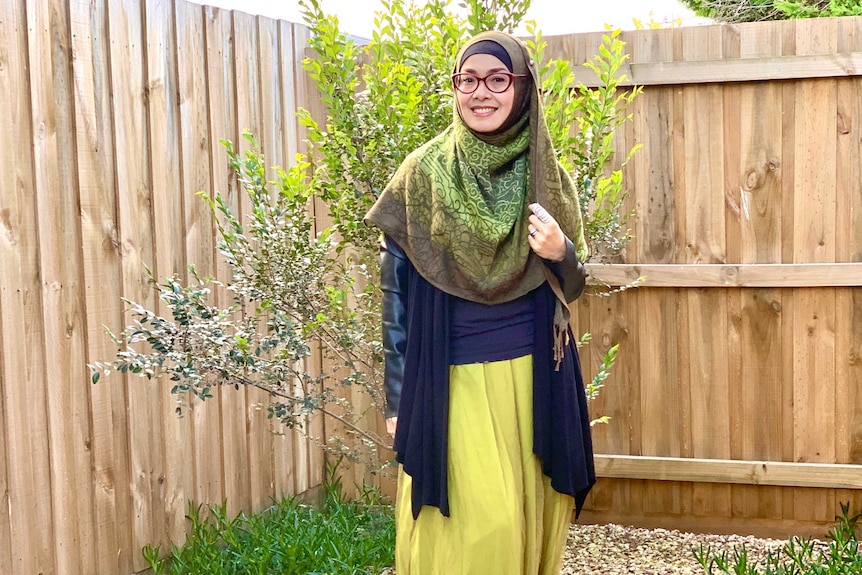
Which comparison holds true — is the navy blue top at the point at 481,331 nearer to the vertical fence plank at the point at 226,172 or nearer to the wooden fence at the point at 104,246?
the wooden fence at the point at 104,246

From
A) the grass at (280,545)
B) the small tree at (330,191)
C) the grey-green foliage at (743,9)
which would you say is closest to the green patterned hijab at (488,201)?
the small tree at (330,191)

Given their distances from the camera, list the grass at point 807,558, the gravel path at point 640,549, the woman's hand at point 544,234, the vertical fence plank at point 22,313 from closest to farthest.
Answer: the woman's hand at point 544,234 < the vertical fence plank at point 22,313 < the grass at point 807,558 < the gravel path at point 640,549

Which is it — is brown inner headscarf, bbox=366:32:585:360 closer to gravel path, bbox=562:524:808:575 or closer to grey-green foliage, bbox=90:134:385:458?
grey-green foliage, bbox=90:134:385:458

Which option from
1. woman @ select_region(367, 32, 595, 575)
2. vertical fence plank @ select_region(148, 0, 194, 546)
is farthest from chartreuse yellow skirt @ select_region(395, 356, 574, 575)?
vertical fence plank @ select_region(148, 0, 194, 546)

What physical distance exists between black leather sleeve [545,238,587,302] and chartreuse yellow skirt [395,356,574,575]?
229 mm

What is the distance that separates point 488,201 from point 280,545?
6.50 ft

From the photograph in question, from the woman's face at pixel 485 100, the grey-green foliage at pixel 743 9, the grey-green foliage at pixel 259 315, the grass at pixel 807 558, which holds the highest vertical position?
the grey-green foliage at pixel 743 9

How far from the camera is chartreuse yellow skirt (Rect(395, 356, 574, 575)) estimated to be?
2439mm

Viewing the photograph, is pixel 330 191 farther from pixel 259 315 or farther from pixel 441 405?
pixel 441 405

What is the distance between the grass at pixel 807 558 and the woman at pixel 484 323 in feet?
4.80

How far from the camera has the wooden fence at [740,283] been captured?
4.03 meters

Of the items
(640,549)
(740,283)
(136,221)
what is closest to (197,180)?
(136,221)

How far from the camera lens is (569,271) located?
2.49m

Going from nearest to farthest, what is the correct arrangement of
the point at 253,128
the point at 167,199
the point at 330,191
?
the point at 330,191, the point at 167,199, the point at 253,128
